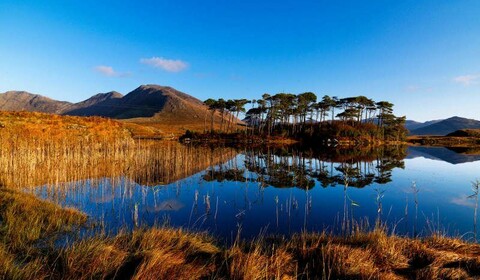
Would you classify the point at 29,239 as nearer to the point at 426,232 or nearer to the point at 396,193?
the point at 426,232

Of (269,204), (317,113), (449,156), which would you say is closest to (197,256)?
(269,204)

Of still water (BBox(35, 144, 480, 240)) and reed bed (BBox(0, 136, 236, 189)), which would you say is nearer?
still water (BBox(35, 144, 480, 240))

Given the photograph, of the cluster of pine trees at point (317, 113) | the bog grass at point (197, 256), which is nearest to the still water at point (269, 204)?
the bog grass at point (197, 256)

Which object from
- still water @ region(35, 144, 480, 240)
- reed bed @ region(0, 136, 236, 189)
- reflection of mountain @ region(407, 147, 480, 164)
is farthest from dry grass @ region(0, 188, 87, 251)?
reflection of mountain @ region(407, 147, 480, 164)

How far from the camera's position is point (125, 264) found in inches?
196

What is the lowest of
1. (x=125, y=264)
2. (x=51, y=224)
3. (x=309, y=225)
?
(x=309, y=225)

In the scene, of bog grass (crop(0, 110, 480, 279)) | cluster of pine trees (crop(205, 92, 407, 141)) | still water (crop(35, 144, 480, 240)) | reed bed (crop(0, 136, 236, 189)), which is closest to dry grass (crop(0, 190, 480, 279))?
bog grass (crop(0, 110, 480, 279))

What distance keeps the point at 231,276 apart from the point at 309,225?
7453mm

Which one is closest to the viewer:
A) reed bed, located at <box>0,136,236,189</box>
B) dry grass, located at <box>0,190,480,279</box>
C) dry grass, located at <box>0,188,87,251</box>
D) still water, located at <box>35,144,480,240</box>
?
dry grass, located at <box>0,190,480,279</box>

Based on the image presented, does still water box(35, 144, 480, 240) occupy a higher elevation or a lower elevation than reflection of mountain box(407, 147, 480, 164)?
lower

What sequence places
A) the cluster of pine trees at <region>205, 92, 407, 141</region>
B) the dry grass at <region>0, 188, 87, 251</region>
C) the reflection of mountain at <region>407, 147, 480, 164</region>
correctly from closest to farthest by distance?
the dry grass at <region>0, 188, 87, 251</region> < the reflection of mountain at <region>407, 147, 480, 164</region> < the cluster of pine trees at <region>205, 92, 407, 141</region>

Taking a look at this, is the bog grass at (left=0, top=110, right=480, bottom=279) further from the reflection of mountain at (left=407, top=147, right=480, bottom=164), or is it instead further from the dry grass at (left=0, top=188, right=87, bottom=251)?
the reflection of mountain at (left=407, top=147, right=480, bottom=164)

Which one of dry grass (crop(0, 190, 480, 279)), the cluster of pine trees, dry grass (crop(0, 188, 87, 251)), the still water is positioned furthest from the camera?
the cluster of pine trees

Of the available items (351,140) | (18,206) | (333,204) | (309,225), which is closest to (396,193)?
(333,204)
